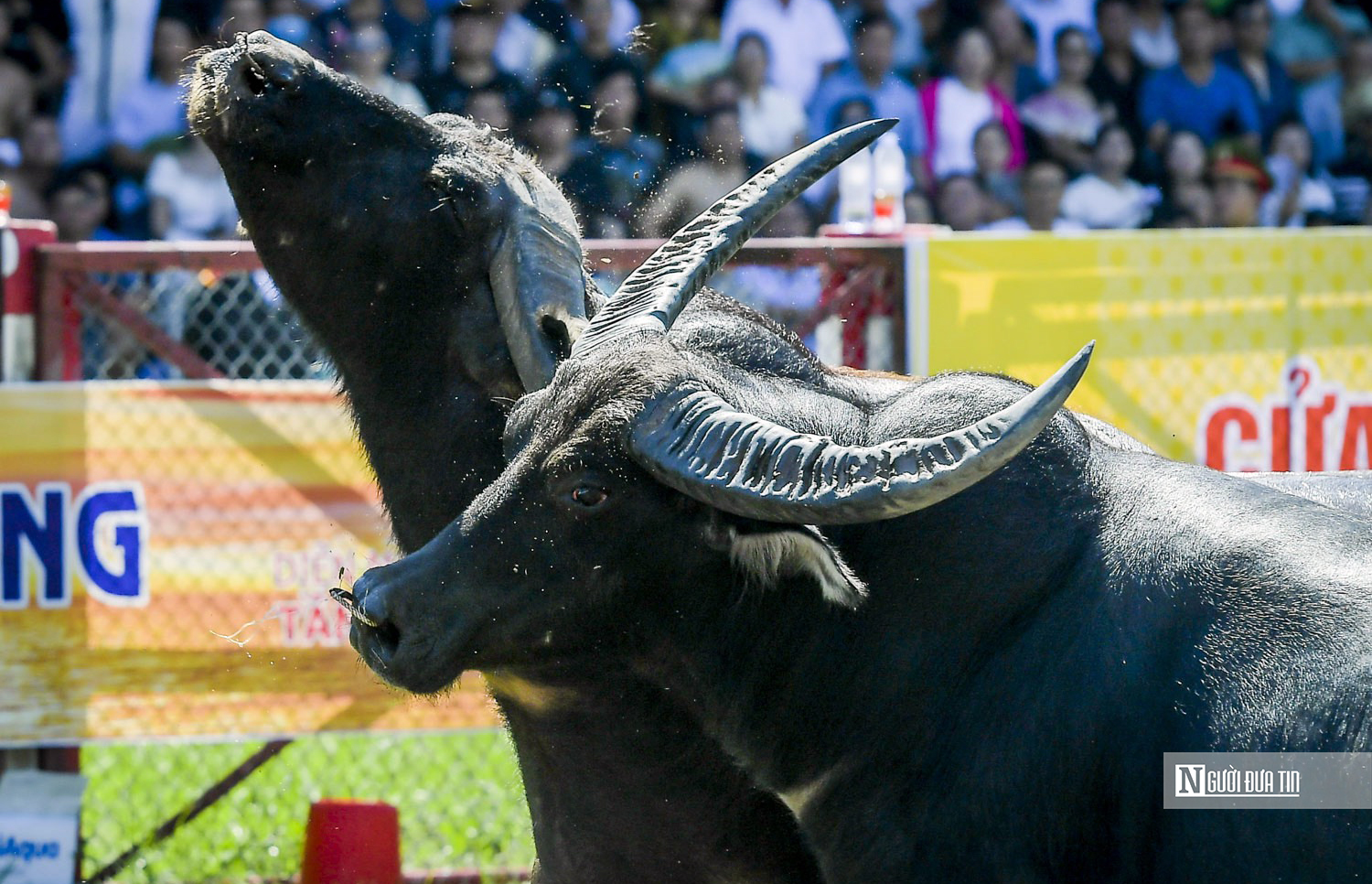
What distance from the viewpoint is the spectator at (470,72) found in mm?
6398

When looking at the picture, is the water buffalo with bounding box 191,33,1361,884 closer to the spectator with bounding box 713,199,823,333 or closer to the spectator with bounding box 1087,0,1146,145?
the spectator with bounding box 713,199,823,333

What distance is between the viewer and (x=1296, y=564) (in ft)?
9.54

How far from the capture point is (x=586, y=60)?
7.25 m

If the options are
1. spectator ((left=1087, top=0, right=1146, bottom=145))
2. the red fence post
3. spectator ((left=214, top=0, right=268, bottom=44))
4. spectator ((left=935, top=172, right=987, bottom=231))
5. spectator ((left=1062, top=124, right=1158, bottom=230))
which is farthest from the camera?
spectator ((left=1087, top=0, right=1146, bottom=145))

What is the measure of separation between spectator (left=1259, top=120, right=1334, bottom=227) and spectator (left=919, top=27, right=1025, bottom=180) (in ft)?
6.61

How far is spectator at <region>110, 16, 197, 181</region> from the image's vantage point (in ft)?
27.0

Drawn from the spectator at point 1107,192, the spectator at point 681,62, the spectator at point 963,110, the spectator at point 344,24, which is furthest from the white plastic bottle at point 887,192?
the spectator at point 1107,192

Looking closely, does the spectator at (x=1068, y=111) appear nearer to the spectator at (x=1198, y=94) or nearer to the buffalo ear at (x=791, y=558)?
the spectator at (x=1198, y=94)

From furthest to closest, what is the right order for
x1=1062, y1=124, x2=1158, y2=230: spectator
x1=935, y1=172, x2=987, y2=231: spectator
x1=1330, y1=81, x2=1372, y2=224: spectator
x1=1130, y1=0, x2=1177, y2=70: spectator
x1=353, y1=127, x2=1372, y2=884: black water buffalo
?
1. x1=1330, y1=81, x2=1372, y2=224: spectator
2. x1=1130, y1=0, x2=1177, y2=70: spectator
3. x1=1062, y1=124, x2=1158, y2=230: spectator
4. x1=935, y1=172, x2=987, y2=231: spectator
5. x1=353, y1=127, x2=1372, y2=884: black water buffalo

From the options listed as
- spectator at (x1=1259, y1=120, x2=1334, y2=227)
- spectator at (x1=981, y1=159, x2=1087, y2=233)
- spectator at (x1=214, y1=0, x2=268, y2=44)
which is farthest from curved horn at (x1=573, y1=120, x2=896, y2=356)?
spectator at (x1=1259, y1=120, x2=1334, y2=227)

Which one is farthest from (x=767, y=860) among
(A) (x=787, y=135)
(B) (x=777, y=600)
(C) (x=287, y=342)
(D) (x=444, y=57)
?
(A) (x=787, y=135)

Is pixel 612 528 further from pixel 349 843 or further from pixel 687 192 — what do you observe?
pixel 687 192

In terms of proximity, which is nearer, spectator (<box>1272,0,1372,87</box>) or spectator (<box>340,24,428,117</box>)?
spectator (<box>340,24,428,117</box>)

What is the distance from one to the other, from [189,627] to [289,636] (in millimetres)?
340
